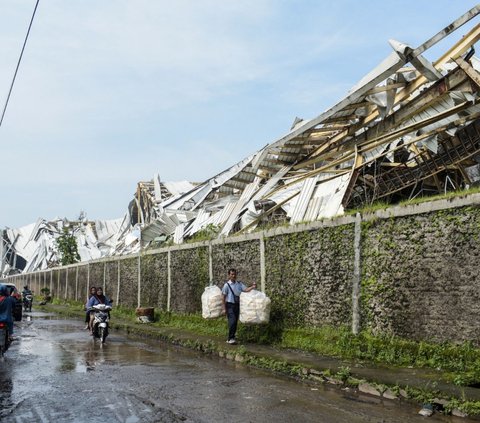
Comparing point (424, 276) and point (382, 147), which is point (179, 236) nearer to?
point (382, 147)

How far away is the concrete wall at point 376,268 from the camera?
8.60 meters

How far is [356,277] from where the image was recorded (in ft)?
35.2

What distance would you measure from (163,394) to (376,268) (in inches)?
184

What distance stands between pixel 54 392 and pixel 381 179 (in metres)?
10.6

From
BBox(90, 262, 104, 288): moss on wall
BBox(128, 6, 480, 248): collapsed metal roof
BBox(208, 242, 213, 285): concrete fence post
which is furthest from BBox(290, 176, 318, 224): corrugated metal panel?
BBox(90, 262, 104, 288): moss on wall

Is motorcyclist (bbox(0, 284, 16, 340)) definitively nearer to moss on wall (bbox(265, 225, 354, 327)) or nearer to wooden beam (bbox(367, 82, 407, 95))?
moss on wall (bbox(265, 225, 354, 327))

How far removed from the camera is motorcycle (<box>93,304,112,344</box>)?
14.8m

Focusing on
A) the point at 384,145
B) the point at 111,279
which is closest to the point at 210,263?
the point at 384,145

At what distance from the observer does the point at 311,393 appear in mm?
7797

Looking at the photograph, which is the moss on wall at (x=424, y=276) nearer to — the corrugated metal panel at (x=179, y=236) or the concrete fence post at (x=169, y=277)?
the concrete fence post at (x=169, y=277)

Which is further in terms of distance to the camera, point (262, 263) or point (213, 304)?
point (262, 263)

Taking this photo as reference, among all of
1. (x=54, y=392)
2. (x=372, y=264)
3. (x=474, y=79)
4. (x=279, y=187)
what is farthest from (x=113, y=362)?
(x=474, y=79)

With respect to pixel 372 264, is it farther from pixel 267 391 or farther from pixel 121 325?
pixel 121 325

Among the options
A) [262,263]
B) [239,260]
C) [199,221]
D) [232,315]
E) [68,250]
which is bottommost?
[232,315]
